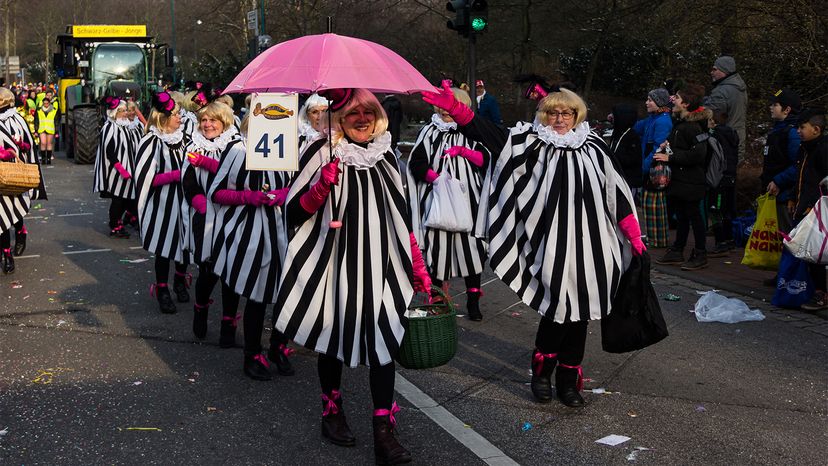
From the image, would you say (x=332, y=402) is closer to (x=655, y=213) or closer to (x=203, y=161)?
(x=203, y=161)

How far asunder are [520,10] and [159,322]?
66.5 feet

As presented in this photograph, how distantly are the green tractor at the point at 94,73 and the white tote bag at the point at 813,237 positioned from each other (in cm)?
1809

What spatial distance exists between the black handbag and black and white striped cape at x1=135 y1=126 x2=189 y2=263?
3.73 m

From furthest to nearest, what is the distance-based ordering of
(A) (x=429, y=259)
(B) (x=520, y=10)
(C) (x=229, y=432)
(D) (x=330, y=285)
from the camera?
(B) (x=520, y=10) < (A) (x=429, y=259) < (C) (x=229, y=432) < (D) (x=330, y=285)

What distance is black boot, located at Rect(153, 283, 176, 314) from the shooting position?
311 inches

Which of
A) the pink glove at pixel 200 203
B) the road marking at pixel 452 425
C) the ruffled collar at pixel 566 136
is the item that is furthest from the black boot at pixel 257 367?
the ruffled collar at pixel 566 136

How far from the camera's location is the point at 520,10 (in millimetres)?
26094

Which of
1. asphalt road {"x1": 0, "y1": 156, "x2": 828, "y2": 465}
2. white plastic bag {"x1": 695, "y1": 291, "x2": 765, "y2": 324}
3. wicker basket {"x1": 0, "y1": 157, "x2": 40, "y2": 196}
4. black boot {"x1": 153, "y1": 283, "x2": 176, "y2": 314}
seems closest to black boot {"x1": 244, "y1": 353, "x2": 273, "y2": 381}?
asphalt road {"x1": 0, "y1": 156, "x2": 828, "y2": 465}

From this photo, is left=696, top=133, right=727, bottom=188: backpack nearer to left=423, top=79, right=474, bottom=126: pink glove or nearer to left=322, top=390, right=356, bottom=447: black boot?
left=423, top=79, right=474, bottom=126: pink glove

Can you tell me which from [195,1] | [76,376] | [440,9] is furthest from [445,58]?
[76,376]

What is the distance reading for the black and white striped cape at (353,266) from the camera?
4.46 metres

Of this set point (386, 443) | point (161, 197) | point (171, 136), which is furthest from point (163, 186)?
point (386, 443)

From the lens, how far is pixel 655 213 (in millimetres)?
10531

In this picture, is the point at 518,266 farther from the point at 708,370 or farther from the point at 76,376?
the point at 76,376
